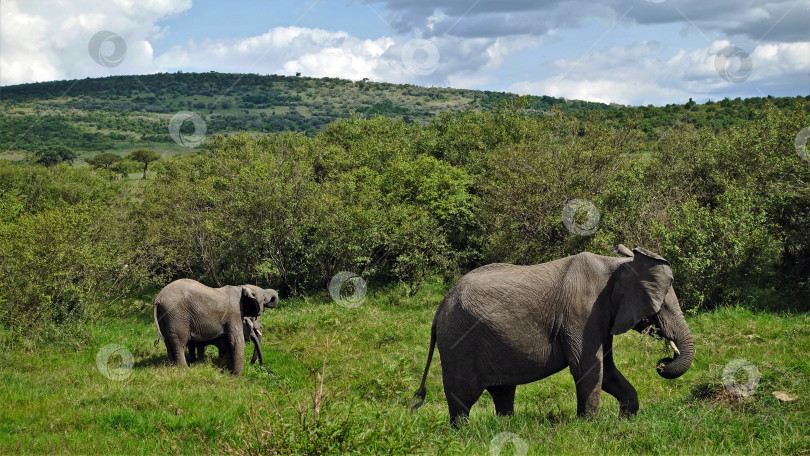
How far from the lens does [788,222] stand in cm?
1894

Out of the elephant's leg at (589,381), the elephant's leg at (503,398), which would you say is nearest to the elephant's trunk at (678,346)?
the elephant's leg at (589,381)

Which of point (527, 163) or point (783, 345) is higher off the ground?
point (527, 163)

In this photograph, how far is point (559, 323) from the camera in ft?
29.6

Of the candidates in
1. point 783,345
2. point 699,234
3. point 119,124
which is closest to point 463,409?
point 783,345

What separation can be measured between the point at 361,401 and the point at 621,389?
4776 millimetres

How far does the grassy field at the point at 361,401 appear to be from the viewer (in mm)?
5559

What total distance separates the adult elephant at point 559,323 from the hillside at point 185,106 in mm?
95624

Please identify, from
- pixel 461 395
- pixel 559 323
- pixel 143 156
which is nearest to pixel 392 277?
pixel 461 395

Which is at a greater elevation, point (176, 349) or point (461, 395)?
point (461, 395)

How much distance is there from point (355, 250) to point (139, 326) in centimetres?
862

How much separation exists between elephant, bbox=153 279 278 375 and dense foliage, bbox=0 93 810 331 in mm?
5710

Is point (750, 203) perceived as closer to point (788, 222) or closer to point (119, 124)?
point (788, 222)

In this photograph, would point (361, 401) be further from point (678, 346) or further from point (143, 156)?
point (143, 156)

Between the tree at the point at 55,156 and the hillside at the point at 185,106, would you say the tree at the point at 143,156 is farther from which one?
the tree at the point at 55,156
